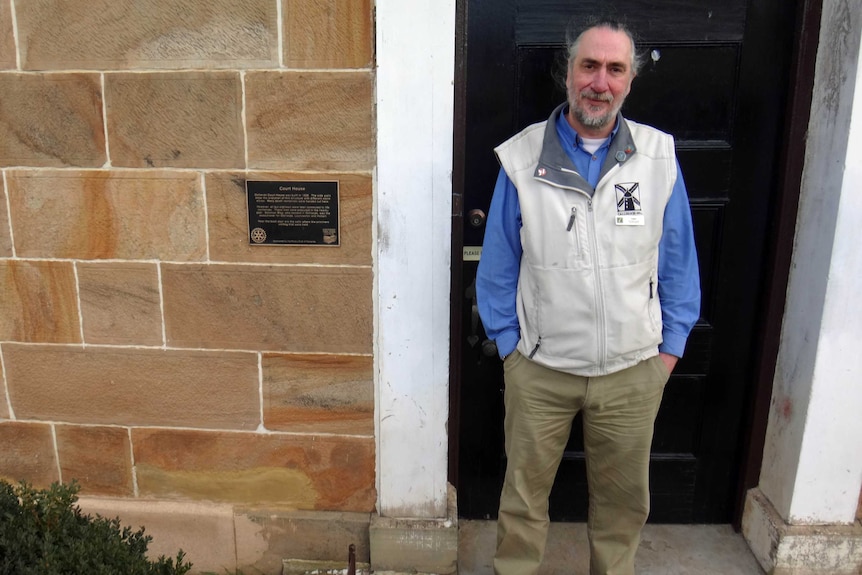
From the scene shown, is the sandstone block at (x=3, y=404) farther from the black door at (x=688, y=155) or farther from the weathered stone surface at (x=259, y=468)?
the black door at (x=688, y=155)

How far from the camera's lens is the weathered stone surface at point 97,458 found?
265cm

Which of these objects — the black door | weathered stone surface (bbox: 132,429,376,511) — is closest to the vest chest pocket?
the black door

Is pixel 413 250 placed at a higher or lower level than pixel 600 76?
lower

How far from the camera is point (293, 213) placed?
2.36 meters

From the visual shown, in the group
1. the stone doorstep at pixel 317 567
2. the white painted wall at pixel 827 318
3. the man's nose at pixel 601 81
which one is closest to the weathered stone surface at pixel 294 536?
the stone doorstep at pixel 317 567

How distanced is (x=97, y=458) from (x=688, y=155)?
272 centimetres

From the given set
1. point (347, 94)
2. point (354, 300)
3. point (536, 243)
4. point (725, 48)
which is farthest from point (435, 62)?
point (725, 48)

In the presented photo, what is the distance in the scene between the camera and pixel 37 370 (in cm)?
261

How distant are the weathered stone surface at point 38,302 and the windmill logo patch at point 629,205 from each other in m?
2.06

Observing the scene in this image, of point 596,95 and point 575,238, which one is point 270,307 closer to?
point 575,238

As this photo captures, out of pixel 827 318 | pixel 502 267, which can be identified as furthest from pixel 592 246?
pixel 827 318

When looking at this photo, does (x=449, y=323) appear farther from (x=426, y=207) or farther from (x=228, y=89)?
(x=228, y=89)

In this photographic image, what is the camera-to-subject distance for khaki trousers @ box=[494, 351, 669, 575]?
2160 mm

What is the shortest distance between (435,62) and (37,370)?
201 cm
